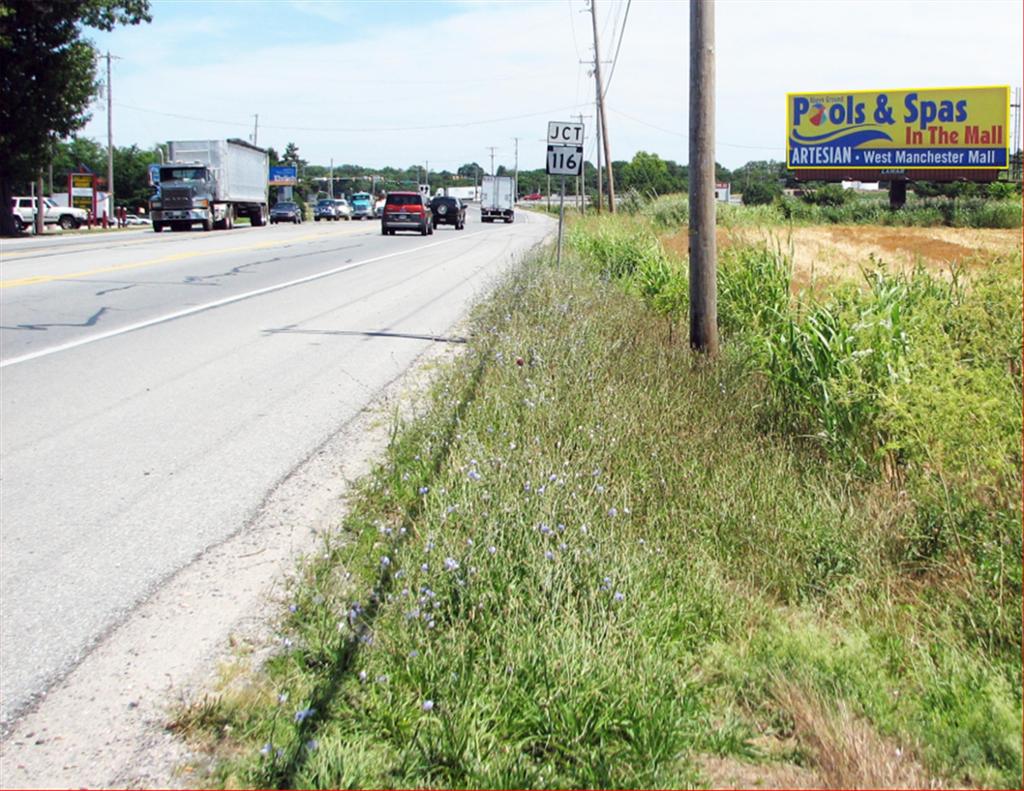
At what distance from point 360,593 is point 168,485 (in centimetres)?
251

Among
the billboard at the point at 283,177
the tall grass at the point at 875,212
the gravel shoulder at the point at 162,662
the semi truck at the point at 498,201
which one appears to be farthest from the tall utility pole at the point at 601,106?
the billboard at the point at 283,177

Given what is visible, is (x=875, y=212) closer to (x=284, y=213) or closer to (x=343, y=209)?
(x=284, y=213)

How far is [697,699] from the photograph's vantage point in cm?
360

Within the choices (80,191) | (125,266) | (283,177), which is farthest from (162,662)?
(283,177)

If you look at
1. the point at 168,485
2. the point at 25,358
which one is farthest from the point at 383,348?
the point at 168,485

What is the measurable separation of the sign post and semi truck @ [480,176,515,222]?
194 ft

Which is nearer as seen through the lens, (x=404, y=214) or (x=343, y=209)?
(x=404, y=214)

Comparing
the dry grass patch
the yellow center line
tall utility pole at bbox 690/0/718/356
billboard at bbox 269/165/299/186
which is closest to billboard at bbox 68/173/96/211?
the yellow center line

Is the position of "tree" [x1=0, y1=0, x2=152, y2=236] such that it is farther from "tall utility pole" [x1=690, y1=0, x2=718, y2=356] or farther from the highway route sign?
"tall utility pole" [x1=690, y1=0, x2=718, y2=356]

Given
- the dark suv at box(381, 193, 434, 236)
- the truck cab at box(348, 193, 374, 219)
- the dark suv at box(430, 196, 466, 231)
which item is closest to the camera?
the dark suv at box(381, 193, 434, 236)

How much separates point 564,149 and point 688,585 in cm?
1341

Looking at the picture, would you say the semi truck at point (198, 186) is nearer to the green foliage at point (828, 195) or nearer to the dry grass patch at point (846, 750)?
the green foliage at point (828, 195)

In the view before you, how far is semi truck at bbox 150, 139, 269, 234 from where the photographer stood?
45875 millimetres

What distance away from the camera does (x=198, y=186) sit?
46000 millimetres
